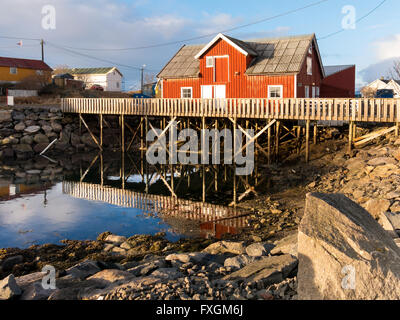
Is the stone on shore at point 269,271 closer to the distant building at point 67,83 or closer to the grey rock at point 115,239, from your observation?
the grey rock at point 115,239

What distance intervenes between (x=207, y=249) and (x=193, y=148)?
60.9ft

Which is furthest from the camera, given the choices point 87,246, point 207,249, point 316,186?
point 316,186

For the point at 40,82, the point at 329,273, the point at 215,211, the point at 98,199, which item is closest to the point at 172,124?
the point at 98,199

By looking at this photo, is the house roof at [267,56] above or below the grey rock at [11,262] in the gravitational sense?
above

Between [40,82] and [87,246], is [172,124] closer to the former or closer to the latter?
[87,246]

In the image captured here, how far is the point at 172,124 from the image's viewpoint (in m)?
25.6

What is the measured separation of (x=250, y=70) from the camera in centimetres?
2595

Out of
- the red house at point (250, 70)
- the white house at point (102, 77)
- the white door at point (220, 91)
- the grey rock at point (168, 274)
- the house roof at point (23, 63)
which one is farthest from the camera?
the white house at point (102, 77)

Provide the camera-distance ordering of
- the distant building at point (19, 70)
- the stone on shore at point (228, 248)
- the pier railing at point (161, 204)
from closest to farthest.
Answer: the stone on shore at point (228, 248) < the pier railing at point (161, 204) < the distant building at point (19, 70)

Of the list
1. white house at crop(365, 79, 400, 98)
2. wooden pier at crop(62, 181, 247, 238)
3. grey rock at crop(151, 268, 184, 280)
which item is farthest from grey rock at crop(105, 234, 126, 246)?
white house at crop(365, 79, 400, 98)

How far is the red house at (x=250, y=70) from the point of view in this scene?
2512 cm

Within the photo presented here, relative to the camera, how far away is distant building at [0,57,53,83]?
4656 cm

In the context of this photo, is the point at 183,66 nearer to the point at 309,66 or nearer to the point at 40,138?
the point at 309,66

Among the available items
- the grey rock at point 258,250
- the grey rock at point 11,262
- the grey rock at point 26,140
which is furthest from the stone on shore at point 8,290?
the grey rock at point 26,140
